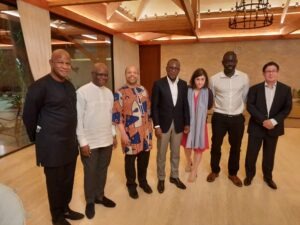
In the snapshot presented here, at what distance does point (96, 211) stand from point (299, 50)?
26.1 feet

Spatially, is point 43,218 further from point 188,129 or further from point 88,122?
point 188,129

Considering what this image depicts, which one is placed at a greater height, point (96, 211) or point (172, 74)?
point (172, 74)

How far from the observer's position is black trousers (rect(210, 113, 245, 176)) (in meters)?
2.88

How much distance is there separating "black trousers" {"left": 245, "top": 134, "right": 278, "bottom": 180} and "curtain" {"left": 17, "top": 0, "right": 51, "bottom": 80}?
3.40 meters

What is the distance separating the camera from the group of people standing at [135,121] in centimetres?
191

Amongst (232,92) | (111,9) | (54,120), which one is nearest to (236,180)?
(232,92)

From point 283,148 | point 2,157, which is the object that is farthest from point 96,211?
point 283,148

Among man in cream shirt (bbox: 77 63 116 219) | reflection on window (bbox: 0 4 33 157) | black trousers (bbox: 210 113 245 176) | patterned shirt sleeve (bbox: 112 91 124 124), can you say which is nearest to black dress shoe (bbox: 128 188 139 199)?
man in cream shirt (bbox: 77 63 116 219)

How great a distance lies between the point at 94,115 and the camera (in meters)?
2.18

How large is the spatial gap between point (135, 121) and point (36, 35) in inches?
104

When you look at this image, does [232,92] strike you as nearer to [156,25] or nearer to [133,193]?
[133,193]

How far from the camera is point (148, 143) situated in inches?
103

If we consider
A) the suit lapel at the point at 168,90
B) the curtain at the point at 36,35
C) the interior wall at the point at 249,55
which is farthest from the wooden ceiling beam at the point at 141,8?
the suit lapel at the point at 168,90

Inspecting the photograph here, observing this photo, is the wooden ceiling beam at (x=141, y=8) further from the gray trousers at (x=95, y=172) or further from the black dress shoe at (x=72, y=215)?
the black dress shoe at (x=72, y=215)
